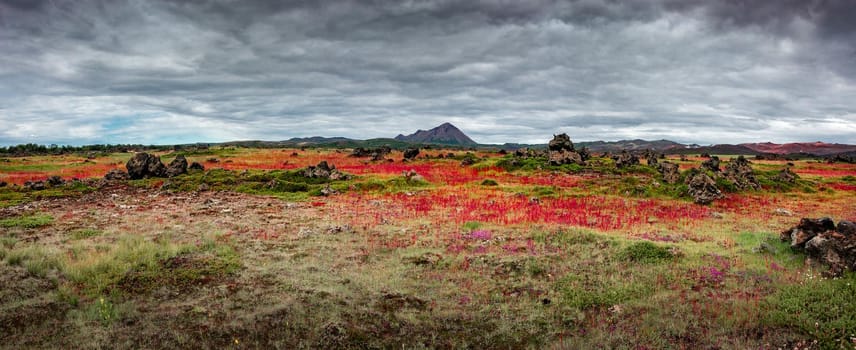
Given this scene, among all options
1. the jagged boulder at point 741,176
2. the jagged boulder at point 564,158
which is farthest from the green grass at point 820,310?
the jagged boulder at point 564,158

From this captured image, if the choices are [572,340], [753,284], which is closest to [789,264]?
[753,284]

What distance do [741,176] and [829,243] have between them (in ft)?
97.2

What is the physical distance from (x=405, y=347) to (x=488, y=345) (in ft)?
6.22

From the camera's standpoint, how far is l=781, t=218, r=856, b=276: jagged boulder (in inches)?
497

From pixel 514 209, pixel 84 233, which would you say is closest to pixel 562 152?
pixel 514 209

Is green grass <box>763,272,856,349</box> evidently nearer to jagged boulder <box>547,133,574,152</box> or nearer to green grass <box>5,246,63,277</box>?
green grass <box>5,246,63,277</box>

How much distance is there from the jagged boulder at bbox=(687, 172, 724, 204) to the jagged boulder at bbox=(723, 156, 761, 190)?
778 centimetres

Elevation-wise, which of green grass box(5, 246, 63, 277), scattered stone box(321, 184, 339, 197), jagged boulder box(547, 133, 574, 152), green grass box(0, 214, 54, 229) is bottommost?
green grass box(5, 246, 63, 277)

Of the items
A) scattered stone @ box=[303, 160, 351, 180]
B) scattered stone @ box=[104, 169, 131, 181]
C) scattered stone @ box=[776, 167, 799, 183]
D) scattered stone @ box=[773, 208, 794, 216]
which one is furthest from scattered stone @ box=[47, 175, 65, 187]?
scattered stone @ box=[776, 167, 799, 183]

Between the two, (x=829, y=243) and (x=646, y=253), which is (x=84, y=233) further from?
(x=829, y=243)

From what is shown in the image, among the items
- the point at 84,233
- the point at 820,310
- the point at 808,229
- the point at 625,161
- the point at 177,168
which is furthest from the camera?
the point at 625,161

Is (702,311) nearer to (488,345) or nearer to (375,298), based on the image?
(488,345)

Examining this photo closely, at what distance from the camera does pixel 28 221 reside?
2069cm

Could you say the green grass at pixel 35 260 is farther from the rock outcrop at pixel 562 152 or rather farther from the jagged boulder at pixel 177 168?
the rock outcrop at pixel 562 152
